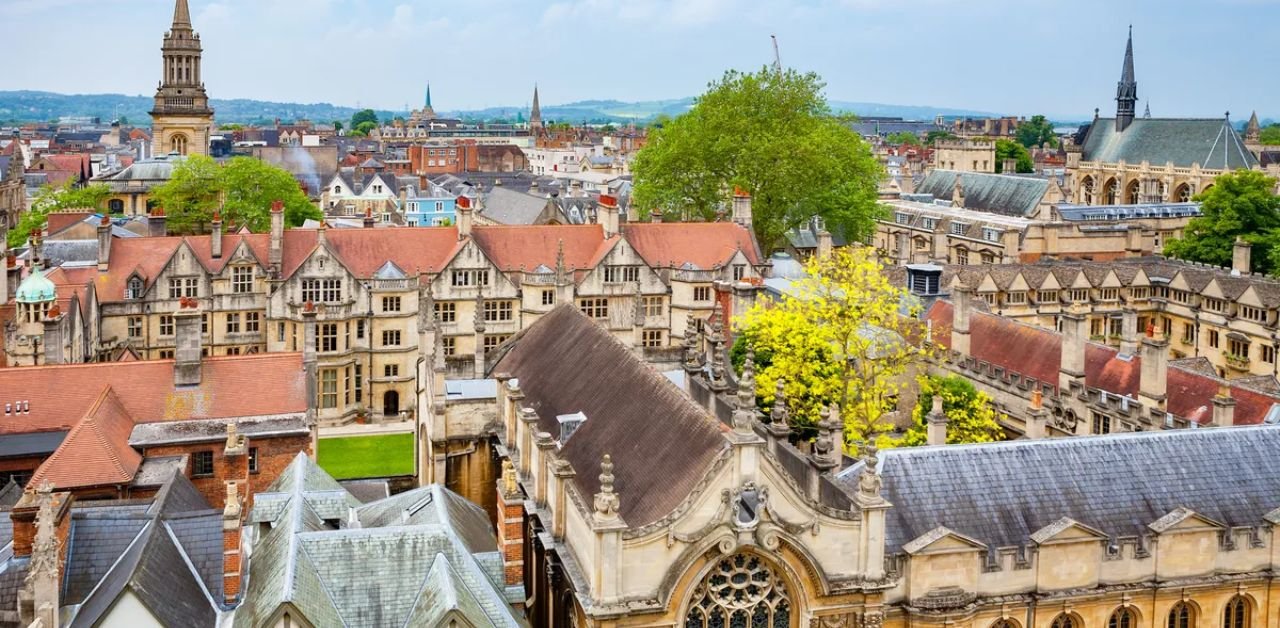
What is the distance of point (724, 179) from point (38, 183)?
338 feet

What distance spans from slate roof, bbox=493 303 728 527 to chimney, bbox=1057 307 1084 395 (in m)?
19.5

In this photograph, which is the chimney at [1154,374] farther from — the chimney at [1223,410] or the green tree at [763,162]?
the green tree at [763,162]

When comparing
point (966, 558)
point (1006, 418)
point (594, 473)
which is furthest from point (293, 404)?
point (1006, 418)

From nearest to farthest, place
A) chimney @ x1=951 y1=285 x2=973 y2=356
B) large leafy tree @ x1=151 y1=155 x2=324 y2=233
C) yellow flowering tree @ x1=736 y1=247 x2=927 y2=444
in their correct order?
yellow flowering tree @ x1=736 y1=247 x2=927 y2=444
chimney @ x1=951 y1=285 x2=973 y2=356
large leafy tree @ x1=151 y1=155 x2=324 y2=233

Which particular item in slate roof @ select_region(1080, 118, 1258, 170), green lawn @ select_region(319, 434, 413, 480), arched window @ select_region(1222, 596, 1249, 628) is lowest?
green lawn @ select_region(319, 434, 413, 480)

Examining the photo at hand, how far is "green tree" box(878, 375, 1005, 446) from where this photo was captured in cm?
4369

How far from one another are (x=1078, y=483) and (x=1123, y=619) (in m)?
3.32

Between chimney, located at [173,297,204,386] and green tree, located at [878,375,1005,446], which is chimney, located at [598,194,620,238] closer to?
green tree, located at [878,375,1005,446]

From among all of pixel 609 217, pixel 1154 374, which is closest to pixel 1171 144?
pixel 609 217

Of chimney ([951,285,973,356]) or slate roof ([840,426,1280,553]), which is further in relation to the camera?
chimney ([951,285,973,356])

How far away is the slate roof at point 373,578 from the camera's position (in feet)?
84.2

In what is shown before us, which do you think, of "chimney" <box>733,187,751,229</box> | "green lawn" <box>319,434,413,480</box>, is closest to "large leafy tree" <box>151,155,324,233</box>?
"green lawn" <box>319,434,413,480</box>

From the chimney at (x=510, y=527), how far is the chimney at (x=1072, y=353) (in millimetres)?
26729

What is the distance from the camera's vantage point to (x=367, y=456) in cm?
5631
